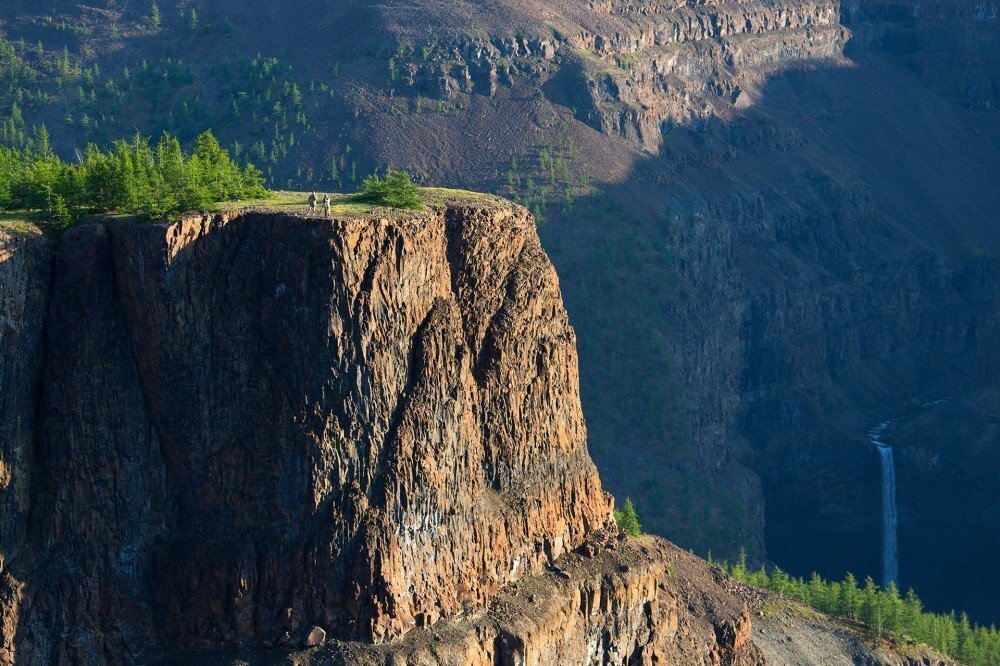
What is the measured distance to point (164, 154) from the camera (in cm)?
10381

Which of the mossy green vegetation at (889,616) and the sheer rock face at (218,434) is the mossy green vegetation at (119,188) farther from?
the mossy green vegetation at (889,616)

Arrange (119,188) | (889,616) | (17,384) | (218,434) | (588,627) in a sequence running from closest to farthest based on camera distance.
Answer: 1. (17,384)
2. (218,434)
3. (119,188)
4. (588,627)
5. (889,616)

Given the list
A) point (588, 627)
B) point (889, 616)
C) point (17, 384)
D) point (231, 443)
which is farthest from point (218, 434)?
point (889, 616)

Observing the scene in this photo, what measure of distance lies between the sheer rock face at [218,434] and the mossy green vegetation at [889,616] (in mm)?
58711

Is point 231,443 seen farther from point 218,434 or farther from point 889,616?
point 889,616

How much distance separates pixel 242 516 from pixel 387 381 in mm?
9609

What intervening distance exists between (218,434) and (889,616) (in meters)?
69.7

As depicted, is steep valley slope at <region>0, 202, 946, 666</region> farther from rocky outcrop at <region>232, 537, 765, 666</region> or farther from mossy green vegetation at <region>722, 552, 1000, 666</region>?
mossy green vegetation at <region>722, 552, 1000, 666</region>

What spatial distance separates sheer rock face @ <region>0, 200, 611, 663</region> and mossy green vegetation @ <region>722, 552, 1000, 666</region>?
2311 inches

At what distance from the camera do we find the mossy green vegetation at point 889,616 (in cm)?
14462

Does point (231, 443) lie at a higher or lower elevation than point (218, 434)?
lower

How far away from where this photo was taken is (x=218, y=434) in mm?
93125

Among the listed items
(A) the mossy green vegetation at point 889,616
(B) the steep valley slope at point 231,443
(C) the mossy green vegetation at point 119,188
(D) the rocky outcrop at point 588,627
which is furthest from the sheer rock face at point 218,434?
(A) the mossy green vegetation at point 889,616

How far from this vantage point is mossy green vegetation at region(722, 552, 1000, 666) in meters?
145
